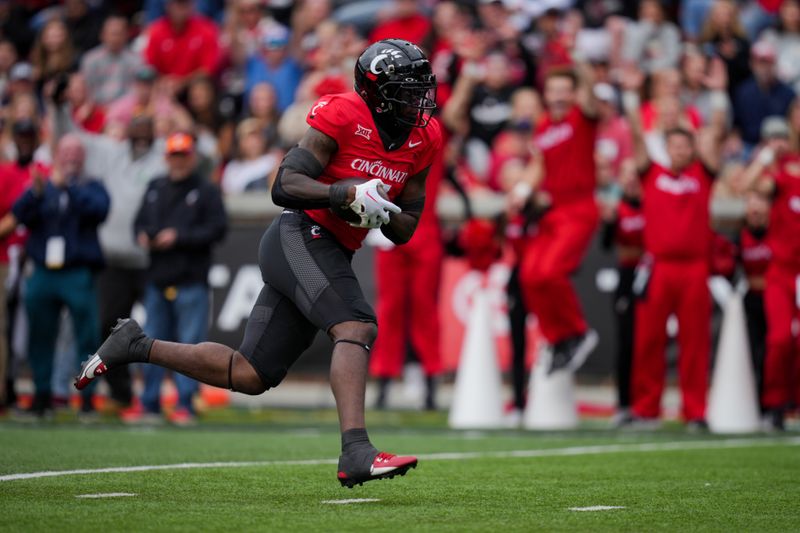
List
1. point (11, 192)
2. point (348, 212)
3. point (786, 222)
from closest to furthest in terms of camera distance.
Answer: point (348, 212) → point (786, 222) → point (11, 192)

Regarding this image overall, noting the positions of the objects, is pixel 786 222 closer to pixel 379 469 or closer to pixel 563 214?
pixel 563 214

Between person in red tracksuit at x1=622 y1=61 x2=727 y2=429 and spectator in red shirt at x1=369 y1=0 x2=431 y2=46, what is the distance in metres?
4.77

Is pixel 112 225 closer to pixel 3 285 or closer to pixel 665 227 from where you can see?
pixel 3 285

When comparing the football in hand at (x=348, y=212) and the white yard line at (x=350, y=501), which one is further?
the football in hand at (x=348, y=212)

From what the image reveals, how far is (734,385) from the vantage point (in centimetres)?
1198

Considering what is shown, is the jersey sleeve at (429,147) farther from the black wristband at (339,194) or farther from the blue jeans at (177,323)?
the blue jeans at (177,323)

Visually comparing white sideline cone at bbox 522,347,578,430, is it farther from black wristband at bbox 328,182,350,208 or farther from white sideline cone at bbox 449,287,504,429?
black wristband at bbox 328,182,350,208

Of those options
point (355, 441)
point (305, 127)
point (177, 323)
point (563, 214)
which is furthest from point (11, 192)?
point (355, 441)

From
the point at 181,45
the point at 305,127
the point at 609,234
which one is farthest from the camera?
the point at 181,45

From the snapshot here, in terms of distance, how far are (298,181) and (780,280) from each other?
703 cm

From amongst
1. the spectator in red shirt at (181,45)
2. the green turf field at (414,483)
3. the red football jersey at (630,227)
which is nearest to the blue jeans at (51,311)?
the green turf field at (414,483)

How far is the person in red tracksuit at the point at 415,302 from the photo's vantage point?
13242 millimetres

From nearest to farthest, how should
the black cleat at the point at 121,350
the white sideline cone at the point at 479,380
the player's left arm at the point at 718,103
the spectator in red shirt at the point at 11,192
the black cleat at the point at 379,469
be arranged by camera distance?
the black cleat at the point at 379,469
the black cleat at the point at 121,350
the white sideline cone at the point at 479,380
the spectator in red shirt at the point at 11,192
the player's left arm at the point at 718,103

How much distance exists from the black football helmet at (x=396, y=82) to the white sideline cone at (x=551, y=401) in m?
5.72
